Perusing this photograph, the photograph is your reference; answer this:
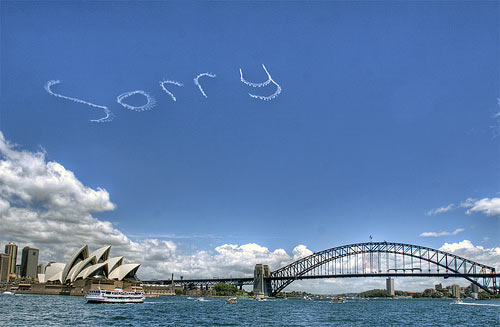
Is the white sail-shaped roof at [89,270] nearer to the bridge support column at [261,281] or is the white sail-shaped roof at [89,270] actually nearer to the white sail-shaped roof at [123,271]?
the white sail-shaped roof at [123,271]

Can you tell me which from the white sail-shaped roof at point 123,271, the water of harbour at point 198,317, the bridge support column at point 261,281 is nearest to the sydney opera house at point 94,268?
the white sail-shaped roof at point 123,271

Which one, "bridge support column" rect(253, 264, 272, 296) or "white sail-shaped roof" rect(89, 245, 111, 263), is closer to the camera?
"white sail-shaped roof" rect(89, 245, 111, 263)

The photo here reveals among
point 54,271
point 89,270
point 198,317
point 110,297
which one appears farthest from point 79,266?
point 198,317

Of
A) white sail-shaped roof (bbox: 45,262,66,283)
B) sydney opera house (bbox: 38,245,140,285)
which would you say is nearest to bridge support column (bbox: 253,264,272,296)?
sydney opera house (bbox: 38,245,140,285)

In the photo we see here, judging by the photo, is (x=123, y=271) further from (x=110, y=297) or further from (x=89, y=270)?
(x=110, y=297)

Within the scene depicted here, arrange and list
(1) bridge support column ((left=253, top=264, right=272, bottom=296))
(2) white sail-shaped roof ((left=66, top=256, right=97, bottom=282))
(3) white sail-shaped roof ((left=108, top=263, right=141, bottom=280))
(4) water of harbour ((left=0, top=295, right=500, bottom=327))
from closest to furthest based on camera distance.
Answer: (4) water of harbour ((left=0, top=295, right=500, bottom=327))
(2) white sail-shaped roof ((left=66, top=256, right=97, bottom=282))
(3) white sail-shaped roof ((left=108, top=263, right=141, bottom=280))
(1) bridge support column ((left=253, top=264, right=272, bottom=296))

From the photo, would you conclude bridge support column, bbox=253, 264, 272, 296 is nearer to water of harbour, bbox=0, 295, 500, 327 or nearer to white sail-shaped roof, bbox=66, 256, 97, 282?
white sail-shaped roof, bbox=66, 256, 97, 282
